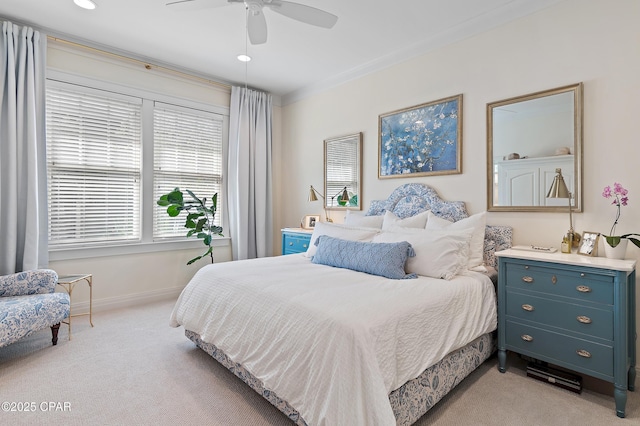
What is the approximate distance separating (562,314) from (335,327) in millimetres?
1560

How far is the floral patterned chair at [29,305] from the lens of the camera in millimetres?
2247

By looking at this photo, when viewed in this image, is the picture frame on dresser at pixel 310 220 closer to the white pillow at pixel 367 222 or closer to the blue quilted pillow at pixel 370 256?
the white pillow at pixel 367 222

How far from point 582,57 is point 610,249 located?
4.54 feet

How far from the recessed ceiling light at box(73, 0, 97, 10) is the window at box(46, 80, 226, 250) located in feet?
3.15

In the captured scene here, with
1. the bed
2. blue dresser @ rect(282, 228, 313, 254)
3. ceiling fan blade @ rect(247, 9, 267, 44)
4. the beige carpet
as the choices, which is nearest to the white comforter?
the bed

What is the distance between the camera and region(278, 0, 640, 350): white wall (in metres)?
2.19

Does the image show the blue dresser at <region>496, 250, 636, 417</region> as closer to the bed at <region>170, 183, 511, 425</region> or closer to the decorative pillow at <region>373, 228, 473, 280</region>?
the bed at <region>170, 183, 511, 425</region>

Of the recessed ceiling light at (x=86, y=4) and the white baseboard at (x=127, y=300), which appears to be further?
the white baseboard at (x=127, y=300)

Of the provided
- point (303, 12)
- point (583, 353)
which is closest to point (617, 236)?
point (583, 353)

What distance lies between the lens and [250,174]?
15.0 ft

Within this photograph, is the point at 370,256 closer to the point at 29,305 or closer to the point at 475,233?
the point at 475,233

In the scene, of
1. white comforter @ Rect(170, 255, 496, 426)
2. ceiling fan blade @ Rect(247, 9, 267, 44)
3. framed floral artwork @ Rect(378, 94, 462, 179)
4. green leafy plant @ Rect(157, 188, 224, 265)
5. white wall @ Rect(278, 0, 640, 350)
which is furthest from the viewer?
green leafy plant @ Rect(157, 188, 224, 265)

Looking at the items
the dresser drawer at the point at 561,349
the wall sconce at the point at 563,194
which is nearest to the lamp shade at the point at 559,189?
the wall sconce at the point at 563,194

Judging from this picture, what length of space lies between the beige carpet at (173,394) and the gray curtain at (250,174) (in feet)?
6.60
